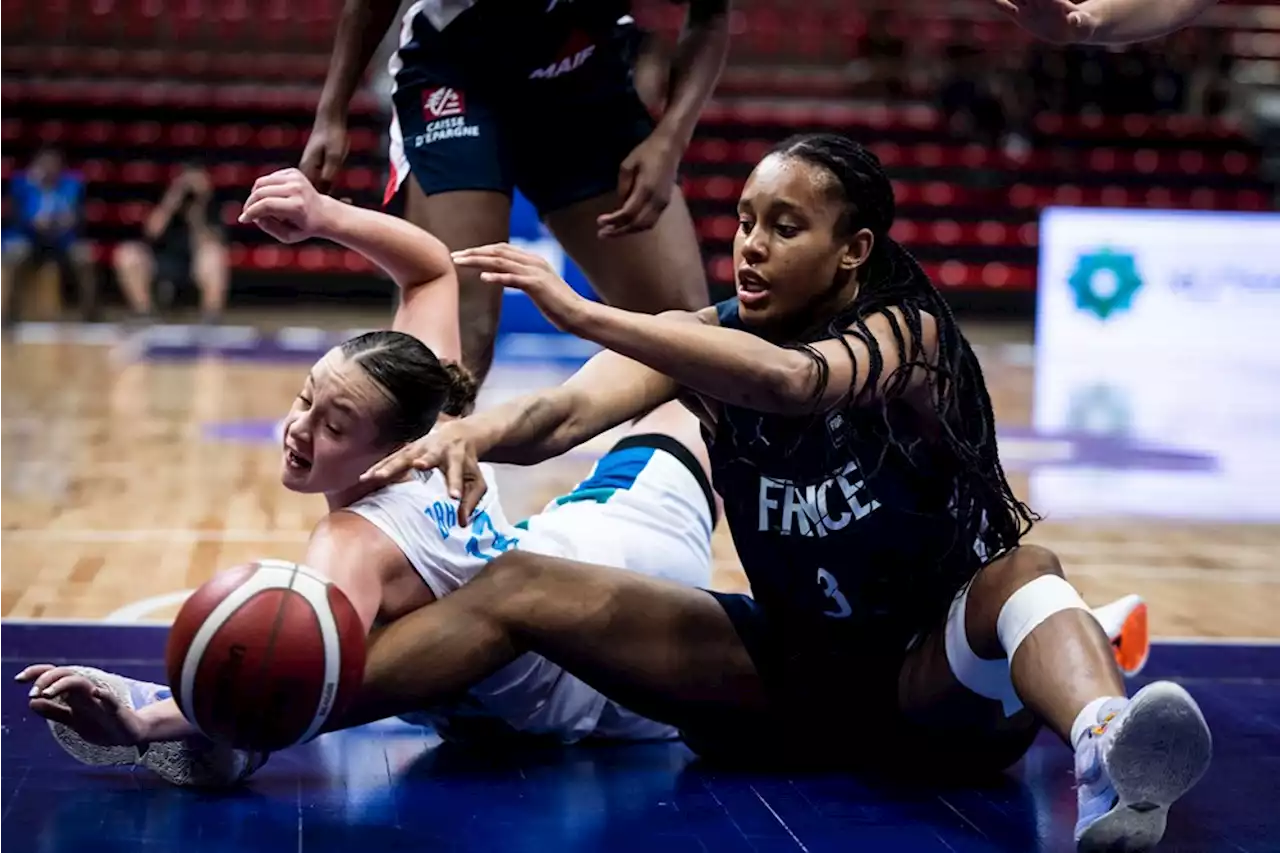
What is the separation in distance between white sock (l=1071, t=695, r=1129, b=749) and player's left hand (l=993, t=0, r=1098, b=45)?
140 centimetres

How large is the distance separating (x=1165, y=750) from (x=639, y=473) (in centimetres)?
149

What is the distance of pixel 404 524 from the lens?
2979 mm

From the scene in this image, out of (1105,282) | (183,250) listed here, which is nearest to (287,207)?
(1105,282)

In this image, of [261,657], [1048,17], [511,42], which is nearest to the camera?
[261,657]

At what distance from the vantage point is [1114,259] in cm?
1163

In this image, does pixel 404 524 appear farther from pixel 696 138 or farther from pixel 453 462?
pixel 696 138

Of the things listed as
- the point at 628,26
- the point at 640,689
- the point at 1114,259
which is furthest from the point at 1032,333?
A: the point at 640,689

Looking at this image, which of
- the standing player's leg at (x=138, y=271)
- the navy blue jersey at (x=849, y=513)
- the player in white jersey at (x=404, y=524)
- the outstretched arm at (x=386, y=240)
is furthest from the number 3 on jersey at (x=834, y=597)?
the standing player's leg at (x=138, y=271)

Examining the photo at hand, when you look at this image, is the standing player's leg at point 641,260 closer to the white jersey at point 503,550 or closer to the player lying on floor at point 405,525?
the player lying on floor at point 405,525

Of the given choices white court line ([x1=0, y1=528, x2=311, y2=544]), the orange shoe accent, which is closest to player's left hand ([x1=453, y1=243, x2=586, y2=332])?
the orange shoe accent

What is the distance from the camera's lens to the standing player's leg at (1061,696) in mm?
2430

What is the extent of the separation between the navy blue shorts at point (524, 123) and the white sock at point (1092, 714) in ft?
5.96

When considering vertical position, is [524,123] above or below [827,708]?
above

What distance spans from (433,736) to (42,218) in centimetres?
1297
